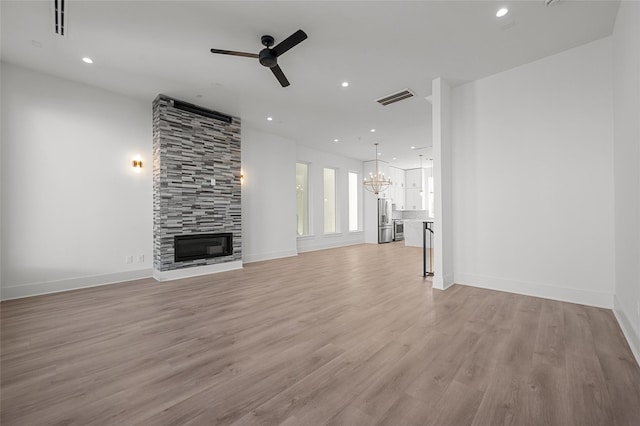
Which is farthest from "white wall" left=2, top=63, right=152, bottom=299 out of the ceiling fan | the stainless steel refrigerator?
the stainless steel refrigerator

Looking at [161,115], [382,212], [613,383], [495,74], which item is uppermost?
[495,74]

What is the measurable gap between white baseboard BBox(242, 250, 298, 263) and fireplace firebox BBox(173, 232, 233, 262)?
0.86 m

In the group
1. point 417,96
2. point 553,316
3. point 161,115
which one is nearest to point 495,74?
point 417,96

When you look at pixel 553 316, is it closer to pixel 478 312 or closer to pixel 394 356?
pixel 478 312

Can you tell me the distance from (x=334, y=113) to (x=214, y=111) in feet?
8.08

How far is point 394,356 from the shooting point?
80.0 inches

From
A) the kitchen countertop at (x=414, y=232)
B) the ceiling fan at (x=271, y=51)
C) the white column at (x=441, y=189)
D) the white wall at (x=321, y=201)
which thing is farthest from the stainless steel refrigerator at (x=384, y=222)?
the ceiling fan at (x=271, y=51)

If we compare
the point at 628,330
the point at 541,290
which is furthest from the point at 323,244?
the point at 628,330

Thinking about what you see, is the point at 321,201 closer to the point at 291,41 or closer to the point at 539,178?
the point at 539,178

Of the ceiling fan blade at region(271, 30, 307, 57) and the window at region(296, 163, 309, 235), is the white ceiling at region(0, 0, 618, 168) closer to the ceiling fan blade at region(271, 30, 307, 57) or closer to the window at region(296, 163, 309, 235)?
the ceiling fan blade at region(271, 30, 307, 57)

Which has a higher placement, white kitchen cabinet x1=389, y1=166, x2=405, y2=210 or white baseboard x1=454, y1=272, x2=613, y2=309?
white kitchen cabinet x1=389, y1=166, x2=405, y2=210

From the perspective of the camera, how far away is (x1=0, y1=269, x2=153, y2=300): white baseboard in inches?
141

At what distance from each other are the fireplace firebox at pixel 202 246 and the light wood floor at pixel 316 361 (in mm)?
1270

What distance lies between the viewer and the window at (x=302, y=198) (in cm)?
802
